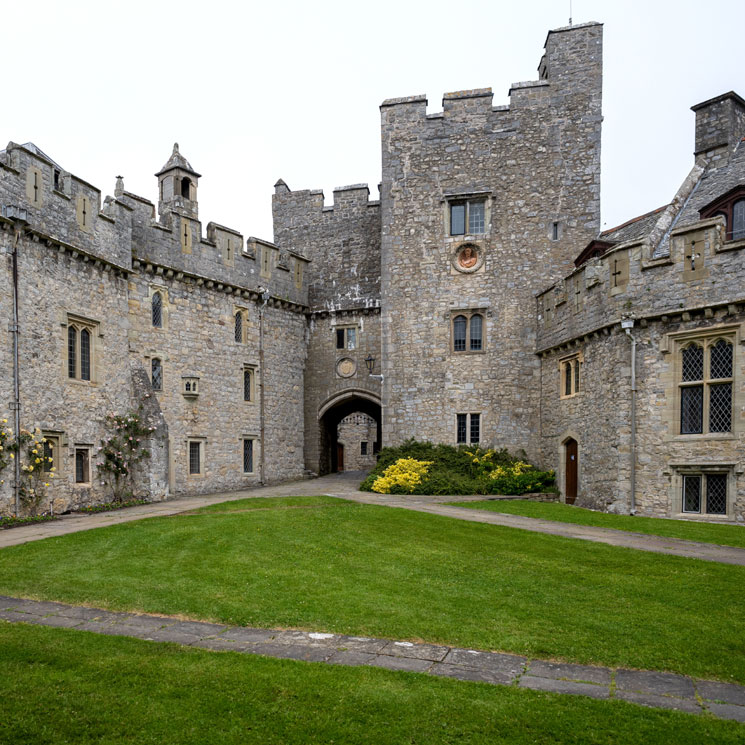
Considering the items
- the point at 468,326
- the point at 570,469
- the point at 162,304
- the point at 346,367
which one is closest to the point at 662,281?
the point at 570,469

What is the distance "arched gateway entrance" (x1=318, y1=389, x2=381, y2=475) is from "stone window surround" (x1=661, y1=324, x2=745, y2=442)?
1172cm

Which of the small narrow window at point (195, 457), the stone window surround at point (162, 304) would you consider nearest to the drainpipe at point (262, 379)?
the small narrow window at point (195, 457)

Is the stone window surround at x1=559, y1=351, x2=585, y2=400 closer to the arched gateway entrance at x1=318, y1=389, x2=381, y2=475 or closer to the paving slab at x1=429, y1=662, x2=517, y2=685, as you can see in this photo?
the arched gateway entrance at x1=318, y1=389, x2=381, y2=475

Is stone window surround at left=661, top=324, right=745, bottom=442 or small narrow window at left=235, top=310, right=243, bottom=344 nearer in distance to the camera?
stone window surround at left=661, top=324, right=745, bottom=442

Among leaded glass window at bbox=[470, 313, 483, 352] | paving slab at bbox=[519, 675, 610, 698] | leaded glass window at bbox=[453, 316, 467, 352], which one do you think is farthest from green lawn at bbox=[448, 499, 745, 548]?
paving slab at bbox=[519, 675, 610, 698]

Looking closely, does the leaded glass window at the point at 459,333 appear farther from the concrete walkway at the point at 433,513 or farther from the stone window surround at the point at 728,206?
the stone window surround at the point at 728,206

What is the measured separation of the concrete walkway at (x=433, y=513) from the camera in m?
10.5

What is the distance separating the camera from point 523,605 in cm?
696

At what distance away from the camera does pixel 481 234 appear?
21.2m

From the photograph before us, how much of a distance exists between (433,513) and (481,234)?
10.8 m

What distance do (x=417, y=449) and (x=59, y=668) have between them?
1645 centimetres

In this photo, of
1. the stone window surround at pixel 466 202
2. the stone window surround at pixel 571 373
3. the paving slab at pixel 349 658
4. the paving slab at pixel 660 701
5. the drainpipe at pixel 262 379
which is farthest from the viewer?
the drainpipe at pixel 262 379

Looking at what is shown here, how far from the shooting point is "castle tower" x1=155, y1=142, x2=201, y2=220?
23203 mm

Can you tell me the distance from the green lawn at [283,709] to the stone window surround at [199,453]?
1513 cm
